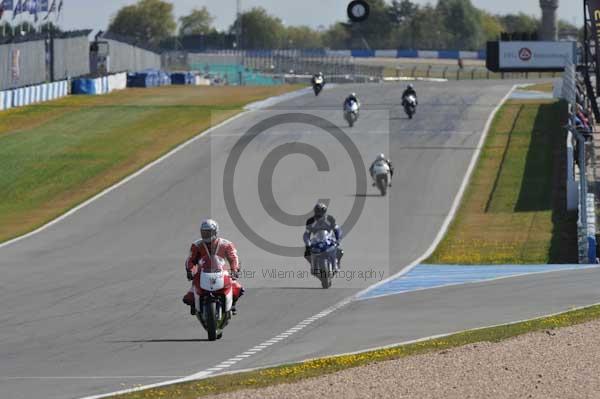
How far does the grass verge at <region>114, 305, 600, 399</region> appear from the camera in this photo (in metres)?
13.4

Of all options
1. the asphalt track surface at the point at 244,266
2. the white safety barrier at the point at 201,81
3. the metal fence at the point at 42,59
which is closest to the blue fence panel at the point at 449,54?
the white safety barrier at the point at 201,81

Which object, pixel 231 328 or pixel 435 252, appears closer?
pixel 231 328

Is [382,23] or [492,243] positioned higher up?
[382,23]

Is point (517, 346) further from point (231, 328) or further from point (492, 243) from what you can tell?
point (492, 243)

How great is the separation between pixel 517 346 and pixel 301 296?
7.96m

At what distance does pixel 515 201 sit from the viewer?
40.4m

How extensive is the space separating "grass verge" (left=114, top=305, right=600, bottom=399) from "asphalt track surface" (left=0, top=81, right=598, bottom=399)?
0.69 m

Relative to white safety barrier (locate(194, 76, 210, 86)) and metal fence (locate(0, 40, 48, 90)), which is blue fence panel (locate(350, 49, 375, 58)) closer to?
white safety barrier (locate(194, 76, 210, 86))

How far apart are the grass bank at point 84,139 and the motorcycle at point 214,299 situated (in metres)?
18.4

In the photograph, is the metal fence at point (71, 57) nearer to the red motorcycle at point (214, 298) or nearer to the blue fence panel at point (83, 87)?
the blue fence panel at point (83, 87)

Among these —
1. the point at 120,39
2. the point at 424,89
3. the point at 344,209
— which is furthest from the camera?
the point at 120,39

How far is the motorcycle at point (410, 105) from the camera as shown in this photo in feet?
195

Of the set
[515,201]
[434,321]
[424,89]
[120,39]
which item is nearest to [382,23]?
[120,39]

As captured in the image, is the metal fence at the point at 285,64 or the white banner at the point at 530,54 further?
the metal fence at the point at 285,64
